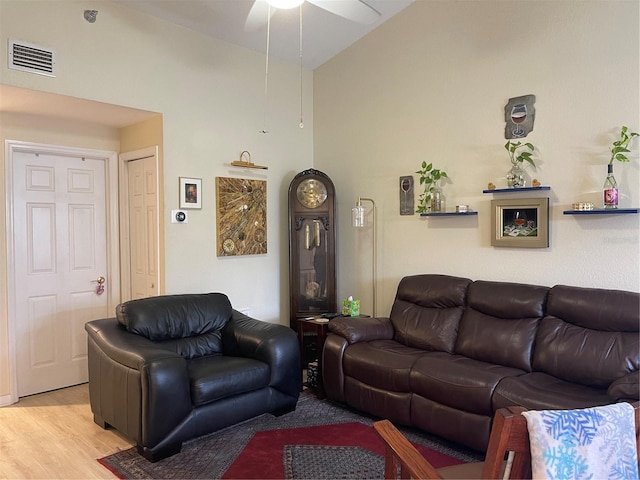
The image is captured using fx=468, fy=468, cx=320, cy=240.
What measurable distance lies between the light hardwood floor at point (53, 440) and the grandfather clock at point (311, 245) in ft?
6.34

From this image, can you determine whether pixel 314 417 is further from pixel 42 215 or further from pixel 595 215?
pixel 42 215

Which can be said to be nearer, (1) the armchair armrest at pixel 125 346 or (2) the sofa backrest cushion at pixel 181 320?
(1) the armchair armrest at pixel 125 346

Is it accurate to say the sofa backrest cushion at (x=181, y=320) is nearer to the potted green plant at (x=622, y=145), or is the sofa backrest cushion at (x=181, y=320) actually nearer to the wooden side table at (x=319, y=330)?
the wooden side table at (x=319, y=330)

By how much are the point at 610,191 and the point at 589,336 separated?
0.91 meters

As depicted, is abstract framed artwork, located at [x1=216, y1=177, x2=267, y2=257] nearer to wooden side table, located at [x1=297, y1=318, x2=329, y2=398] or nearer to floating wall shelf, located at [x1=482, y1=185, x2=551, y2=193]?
wooden side table, located at [x1=297, y1=318, x2=329, y2=398]

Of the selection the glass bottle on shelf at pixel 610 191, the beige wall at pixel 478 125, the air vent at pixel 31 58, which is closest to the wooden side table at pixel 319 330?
the beige wall at pixel 478 125

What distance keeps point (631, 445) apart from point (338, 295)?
3.64 metres

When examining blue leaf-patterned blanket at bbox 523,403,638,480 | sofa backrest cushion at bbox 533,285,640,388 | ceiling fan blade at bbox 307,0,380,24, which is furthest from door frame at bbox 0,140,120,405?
blue leaf-patterned blanket at bbox 523,403,638,480

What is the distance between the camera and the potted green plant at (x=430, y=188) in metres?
3.96

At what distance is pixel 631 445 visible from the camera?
1360 millimetres

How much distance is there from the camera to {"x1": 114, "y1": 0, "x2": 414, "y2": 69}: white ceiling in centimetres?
373

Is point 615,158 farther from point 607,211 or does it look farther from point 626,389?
point 626,389

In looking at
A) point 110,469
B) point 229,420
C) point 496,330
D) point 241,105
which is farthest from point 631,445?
point 241,105

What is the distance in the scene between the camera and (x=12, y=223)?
3785mm
